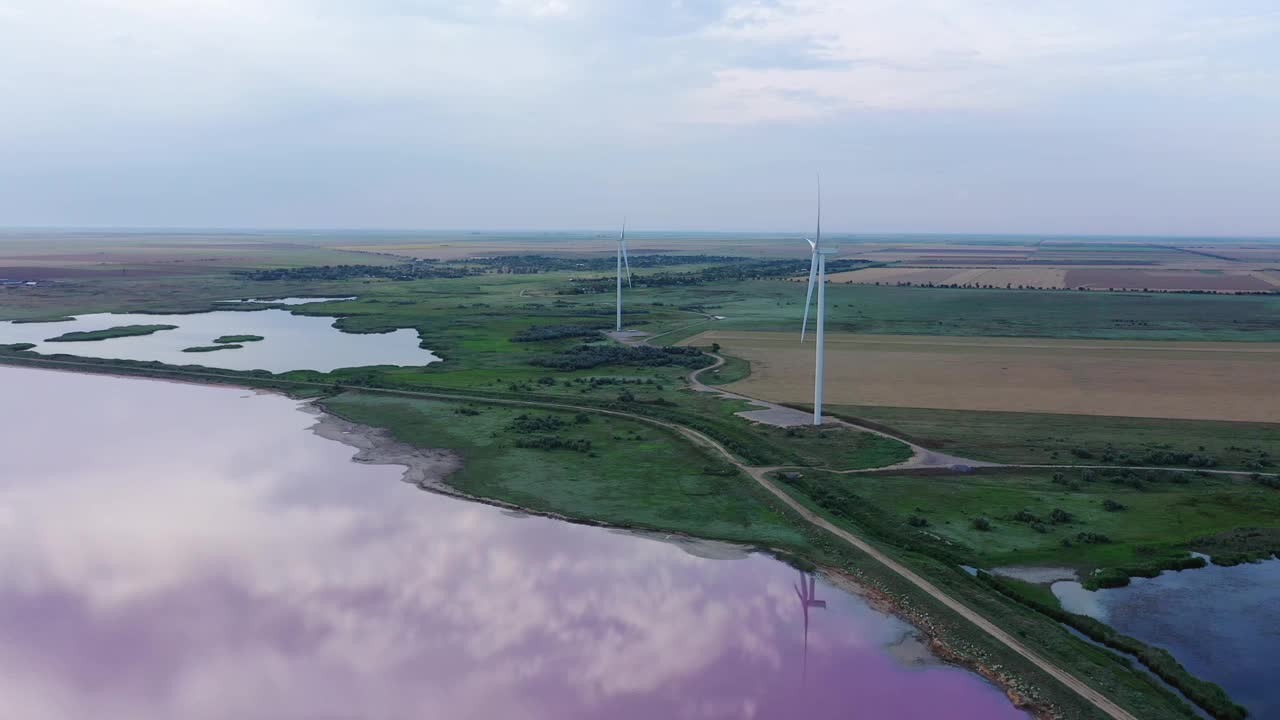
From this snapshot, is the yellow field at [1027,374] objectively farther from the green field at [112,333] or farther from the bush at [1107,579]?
the green field at [112,333]

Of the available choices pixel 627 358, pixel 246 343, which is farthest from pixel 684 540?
pixel 246 343

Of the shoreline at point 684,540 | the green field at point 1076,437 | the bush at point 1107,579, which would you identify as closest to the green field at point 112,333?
the shoreline at point 684,540

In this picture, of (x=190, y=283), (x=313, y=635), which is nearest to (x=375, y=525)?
(x=313, y=635)

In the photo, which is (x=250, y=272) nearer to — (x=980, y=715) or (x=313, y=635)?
(x=313, y=635)

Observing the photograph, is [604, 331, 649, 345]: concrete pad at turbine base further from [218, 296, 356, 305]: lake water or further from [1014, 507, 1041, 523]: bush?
[218, 296, 356, 305]: lake water

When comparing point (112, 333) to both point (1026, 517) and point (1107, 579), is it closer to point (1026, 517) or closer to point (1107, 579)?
point (1026, 517)

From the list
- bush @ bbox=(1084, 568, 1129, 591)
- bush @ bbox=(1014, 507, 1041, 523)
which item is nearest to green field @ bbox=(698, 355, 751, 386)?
bush @ bbox=(1014, 507, 1041, 523)
